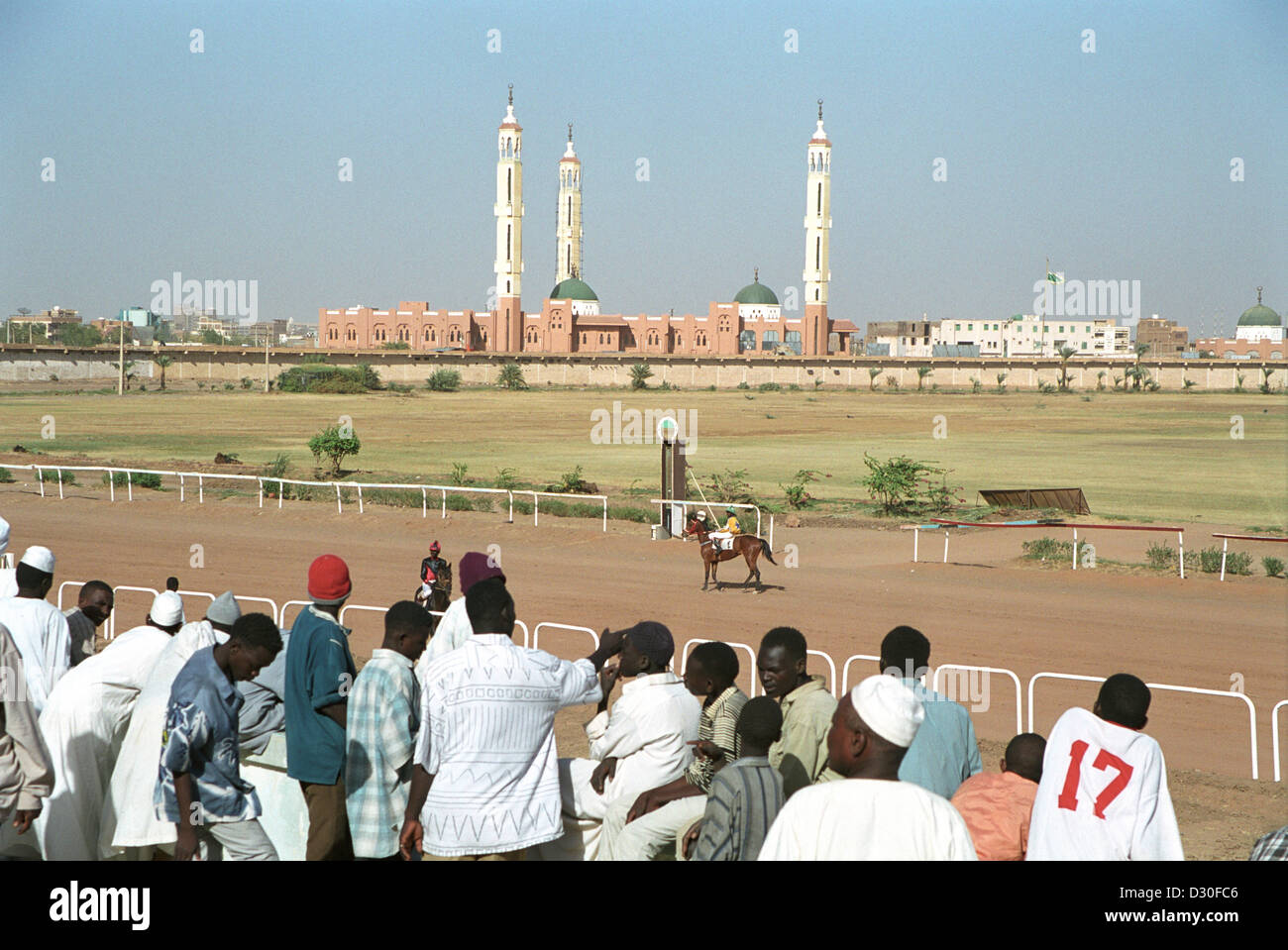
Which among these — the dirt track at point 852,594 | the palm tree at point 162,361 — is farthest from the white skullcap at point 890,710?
the palm tree at point 162,361

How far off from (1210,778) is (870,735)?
20.5ft

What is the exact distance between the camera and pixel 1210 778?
814 cm

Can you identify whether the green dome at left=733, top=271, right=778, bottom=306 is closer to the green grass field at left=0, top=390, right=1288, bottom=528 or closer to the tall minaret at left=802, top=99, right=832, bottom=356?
the tall minaret at left=802, top=99, right=832, bottom=356

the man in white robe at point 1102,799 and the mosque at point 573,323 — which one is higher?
the mosque at point 573,323

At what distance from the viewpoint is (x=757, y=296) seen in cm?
11400

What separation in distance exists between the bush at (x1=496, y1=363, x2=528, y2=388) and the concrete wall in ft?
6.18

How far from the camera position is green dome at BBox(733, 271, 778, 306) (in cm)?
11381

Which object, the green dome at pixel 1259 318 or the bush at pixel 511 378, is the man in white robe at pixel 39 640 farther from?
the green dome at pixel 1259 318

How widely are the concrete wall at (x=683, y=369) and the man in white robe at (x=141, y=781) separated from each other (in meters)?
70.8

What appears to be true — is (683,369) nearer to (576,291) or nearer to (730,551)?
(576,291)

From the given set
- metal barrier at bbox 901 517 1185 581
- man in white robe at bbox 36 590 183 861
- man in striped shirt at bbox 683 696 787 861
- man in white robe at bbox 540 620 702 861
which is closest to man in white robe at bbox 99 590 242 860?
man in white robe at bbox 36 590 183 861

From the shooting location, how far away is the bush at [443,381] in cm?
7412

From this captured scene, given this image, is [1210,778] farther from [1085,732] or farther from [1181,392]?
[1181,392]
